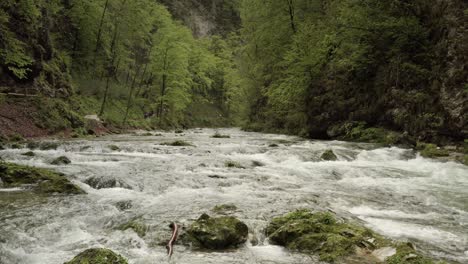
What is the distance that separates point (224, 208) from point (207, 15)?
7216cm

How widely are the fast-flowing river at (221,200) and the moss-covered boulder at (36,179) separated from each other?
0.40 m

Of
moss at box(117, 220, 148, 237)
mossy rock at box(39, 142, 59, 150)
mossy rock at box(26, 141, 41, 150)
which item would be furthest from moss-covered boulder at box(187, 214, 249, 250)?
mossy rock at box(26, 141, 41, 150)

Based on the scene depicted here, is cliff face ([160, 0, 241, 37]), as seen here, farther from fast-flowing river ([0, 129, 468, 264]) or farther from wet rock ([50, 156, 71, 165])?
wet rock ([50, 156, 71, 165])

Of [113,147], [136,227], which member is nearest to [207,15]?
[113,147]

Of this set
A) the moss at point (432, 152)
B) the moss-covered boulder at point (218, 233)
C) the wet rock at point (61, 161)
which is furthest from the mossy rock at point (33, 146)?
the moss at point (432, 152)

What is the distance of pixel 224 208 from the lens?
6.96 m

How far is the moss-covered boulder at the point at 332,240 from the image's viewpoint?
468 cm

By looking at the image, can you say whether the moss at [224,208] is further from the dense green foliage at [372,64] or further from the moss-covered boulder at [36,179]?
the dense green foliage at [372,64]

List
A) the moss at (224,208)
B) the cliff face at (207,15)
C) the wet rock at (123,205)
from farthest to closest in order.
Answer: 1. the cliff face at (207,15)
2. the wet rock at (123,205)
3. the moss at (224,208)

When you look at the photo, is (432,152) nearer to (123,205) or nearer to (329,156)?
(329,156)

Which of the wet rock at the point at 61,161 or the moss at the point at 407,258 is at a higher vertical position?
the moss at the point at 407,258

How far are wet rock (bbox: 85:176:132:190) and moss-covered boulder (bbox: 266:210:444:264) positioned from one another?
14.5 feet

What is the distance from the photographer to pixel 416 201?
27.1 feet

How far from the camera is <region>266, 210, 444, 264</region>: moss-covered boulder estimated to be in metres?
4.68
